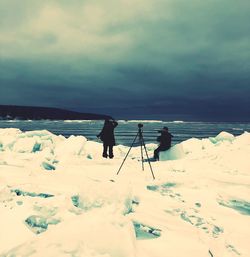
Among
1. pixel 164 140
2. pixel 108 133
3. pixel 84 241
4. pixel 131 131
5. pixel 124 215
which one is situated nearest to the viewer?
pixel 84 241

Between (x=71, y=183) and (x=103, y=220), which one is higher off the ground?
(x=103, y=220)

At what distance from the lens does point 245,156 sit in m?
11.7

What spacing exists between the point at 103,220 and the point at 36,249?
89 centimetres

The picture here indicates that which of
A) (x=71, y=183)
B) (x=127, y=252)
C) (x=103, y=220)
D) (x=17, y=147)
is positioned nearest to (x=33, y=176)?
(x=71, y=183)

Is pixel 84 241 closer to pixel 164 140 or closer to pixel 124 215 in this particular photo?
pixel 124 215

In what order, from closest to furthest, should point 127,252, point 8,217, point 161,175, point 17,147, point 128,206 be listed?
point 127,252
point 8,217
point 128,206
point 161,175
point 17,147

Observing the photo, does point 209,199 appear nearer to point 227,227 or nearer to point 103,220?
point 227,227

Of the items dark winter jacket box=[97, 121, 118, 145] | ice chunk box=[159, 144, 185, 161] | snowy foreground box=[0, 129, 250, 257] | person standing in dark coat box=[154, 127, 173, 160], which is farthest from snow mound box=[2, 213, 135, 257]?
ice chunk box=[159, 144, 185, 161]

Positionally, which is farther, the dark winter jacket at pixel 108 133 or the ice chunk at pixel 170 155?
the ice chunk at pixel 170 155

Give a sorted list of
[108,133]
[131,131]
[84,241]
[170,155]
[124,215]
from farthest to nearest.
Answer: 1. [131,131]
2. [170,155]
3. [108,133]
4. [124,215]
5. [84,241]

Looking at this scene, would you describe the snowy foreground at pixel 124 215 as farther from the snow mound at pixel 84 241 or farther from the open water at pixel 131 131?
the open water at pixel 131 131

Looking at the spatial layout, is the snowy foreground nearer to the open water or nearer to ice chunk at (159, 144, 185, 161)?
ice chunk at (159, 144, 185, 161)

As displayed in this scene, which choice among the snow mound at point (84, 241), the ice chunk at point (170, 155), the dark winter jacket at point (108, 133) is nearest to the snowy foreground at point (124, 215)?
the snow mound at point (84, 241)

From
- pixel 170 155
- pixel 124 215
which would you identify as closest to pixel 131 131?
pixel 170 155
